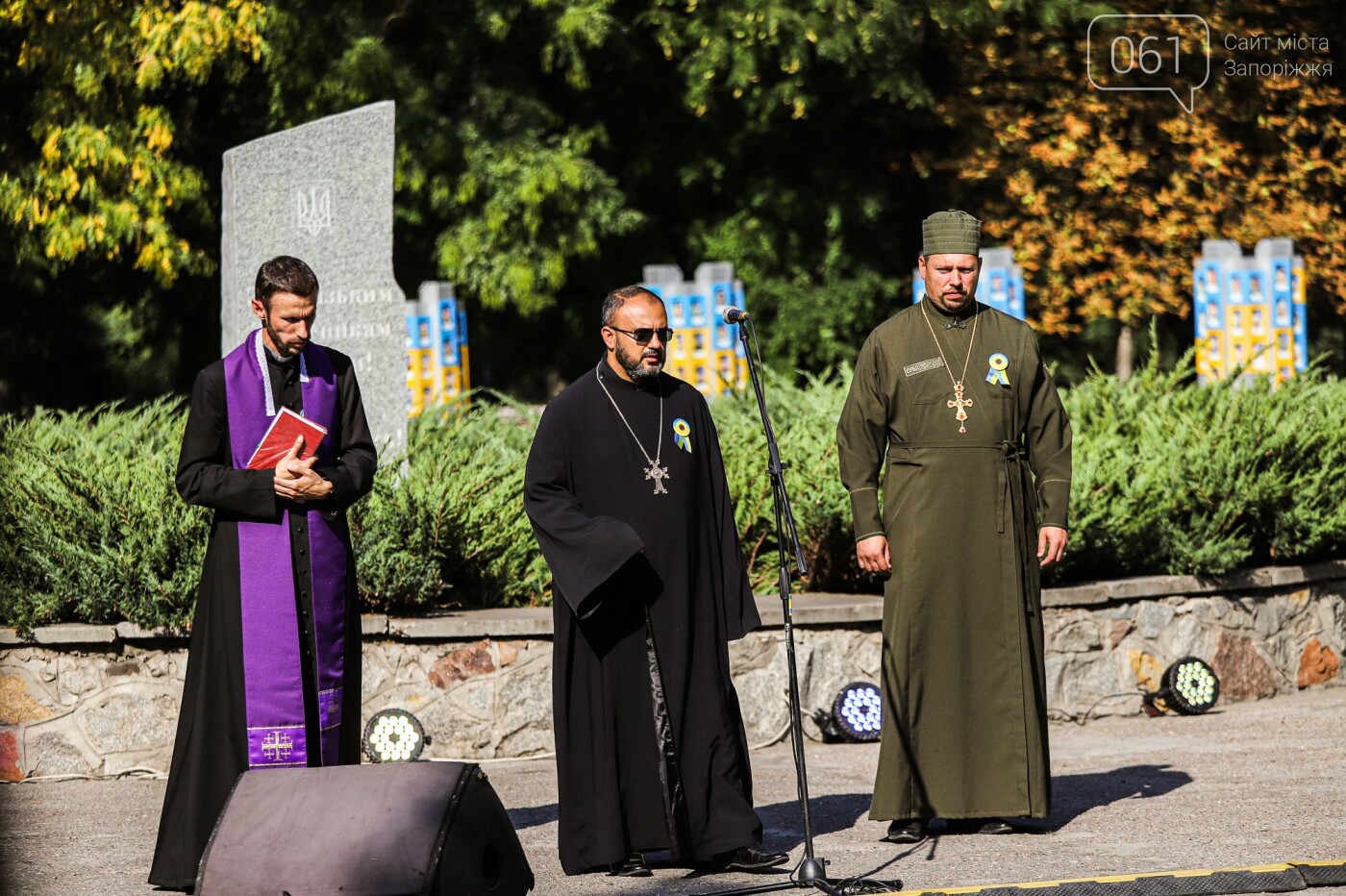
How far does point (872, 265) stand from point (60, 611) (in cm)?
1712

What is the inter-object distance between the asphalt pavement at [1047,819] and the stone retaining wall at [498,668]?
0.15m

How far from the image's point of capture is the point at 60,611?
812 cm

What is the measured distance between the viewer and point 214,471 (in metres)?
5.61

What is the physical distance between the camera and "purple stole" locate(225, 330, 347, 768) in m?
5.66

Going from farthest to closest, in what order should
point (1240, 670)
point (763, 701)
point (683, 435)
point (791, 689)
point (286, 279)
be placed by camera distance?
point (1240, 670)
point (763, 701)
point (683, 435)
point (286, 279)
point (791, 689)

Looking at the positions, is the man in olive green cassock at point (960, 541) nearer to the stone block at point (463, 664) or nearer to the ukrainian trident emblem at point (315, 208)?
the stone block at point (463, 664)

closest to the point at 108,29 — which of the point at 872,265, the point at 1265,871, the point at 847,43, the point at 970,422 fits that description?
the point at 847,43

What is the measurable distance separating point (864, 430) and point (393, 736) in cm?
279

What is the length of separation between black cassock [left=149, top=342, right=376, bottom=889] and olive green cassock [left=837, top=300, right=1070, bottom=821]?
1.89 meters

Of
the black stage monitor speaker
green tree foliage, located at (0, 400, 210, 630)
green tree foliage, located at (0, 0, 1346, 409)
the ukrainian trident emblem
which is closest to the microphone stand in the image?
the black stage monitor speaker

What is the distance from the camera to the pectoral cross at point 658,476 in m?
5.97

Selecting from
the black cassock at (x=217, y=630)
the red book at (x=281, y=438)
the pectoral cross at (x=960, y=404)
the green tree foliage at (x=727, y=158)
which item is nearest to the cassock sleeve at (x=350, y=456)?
the black cassock at (x=217, y=630)

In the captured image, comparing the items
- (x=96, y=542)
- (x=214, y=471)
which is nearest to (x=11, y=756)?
(x=96, y=542)

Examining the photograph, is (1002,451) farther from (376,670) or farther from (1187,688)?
(376,670)
